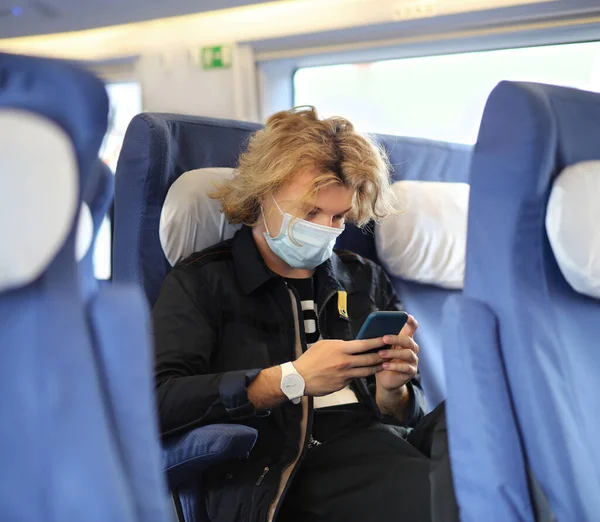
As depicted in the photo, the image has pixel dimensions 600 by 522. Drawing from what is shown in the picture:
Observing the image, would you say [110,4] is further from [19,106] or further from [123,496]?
[123,496]

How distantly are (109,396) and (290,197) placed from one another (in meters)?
0.89

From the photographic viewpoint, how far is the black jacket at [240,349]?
1195mm


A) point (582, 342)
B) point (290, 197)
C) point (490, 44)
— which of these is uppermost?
point (490, 44)

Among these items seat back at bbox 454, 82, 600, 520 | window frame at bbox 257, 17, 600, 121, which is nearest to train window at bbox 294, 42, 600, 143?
window frame at bbox 257, 17, 600, 121

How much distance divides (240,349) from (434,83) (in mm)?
1910

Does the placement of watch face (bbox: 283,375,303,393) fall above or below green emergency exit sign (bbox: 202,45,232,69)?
below

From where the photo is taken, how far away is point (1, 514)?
595 mm

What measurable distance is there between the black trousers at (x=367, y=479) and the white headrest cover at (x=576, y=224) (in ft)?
1.33

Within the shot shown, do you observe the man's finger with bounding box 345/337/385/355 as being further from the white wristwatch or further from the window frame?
the window frame

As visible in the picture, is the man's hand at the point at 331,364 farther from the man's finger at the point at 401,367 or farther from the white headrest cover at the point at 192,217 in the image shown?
the white headrest cover at the point at 192,217

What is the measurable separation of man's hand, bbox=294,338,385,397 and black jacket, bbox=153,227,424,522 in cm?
12

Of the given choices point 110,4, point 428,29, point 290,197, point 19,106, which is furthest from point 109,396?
point 110,4

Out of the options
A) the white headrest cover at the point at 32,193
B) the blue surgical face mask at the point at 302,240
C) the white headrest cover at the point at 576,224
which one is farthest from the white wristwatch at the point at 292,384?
the white headrest cover at the point at 32,193

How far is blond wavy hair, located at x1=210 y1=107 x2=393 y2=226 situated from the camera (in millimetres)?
1442
